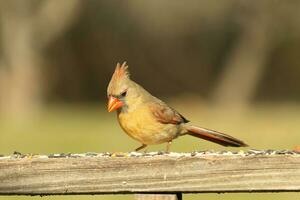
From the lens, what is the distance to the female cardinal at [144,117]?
4.68 meters

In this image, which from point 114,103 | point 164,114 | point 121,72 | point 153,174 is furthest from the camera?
point 164,114

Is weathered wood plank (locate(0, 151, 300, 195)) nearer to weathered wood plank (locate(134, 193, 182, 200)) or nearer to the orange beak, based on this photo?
weathered wood plank (locate(134, 193, 182, 200))

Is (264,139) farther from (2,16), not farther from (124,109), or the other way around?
(2,16)

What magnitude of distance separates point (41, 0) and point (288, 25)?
20.3ft

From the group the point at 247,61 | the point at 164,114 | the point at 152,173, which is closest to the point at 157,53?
the point at 247,61

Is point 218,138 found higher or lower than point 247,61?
lower

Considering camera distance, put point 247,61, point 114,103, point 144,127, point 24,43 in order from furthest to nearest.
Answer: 1. point 247,61
2. point 24,43
3. point 144,127
4. point 114,103

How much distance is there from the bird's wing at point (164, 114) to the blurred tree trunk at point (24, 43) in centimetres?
1681

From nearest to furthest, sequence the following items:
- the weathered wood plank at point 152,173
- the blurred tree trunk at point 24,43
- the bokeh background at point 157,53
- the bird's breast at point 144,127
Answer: the weathered wood plank at point 152,173 → the bird's breast at point 144,127 → the blurred tree trunk at point 24,43 → the bokeh background at point 157,53

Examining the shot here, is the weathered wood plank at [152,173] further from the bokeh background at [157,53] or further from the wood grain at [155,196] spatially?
the bokeh background at [157,53]

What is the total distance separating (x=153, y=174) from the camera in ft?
9.20

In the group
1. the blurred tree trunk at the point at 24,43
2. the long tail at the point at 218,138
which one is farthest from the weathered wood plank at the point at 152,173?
the blurred tree trunk at the point at 24,43

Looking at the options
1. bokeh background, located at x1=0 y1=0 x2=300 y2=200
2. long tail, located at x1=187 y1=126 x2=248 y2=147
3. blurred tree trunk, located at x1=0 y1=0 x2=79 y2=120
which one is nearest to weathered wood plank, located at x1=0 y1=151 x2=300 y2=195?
long tail, located at x1=187 y1=126 x2=248 y2=147

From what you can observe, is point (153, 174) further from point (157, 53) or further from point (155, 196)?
point (157, 53)
